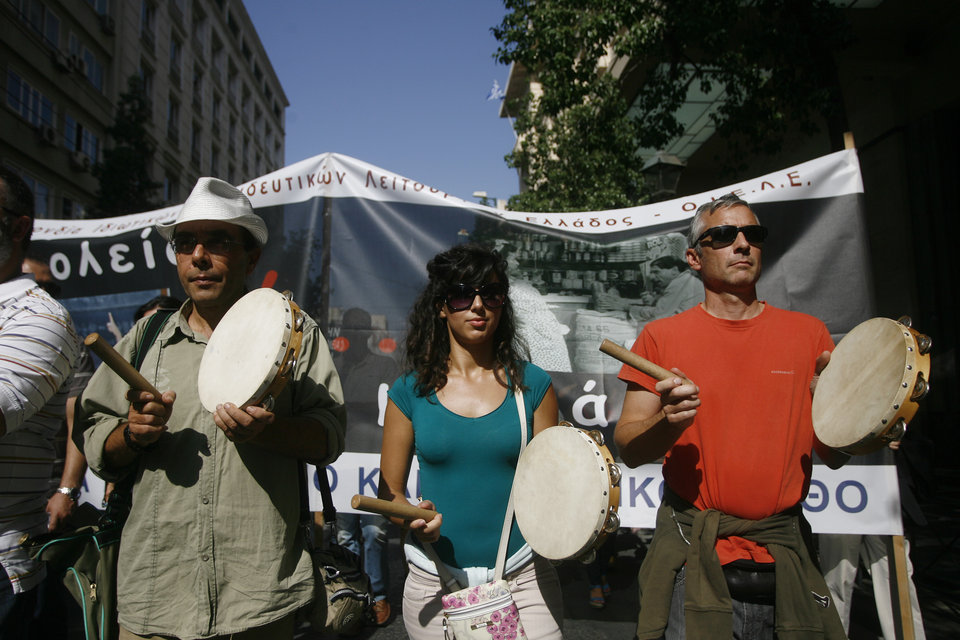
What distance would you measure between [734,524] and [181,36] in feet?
127

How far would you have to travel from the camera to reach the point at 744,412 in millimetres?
2070

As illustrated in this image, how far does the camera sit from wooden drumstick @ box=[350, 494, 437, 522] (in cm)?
167

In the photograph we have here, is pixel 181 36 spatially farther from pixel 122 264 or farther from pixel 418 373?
pixel 418 373

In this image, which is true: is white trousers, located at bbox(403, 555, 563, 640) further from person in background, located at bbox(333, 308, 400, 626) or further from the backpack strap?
person in background, located at bbox(333, 308, 400, 626)

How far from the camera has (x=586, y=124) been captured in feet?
30.9

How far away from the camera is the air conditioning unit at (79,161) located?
20844 millimetres

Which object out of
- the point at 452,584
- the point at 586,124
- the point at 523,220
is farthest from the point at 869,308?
the point at 586,124

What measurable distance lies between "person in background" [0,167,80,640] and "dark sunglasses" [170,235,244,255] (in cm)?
41

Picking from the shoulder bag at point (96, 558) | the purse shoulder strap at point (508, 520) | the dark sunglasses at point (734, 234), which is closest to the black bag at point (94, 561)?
the shoulder bag at point (96, 558)

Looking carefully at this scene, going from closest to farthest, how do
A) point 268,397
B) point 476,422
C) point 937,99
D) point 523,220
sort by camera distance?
1. point 268,397
2. point 476,422
3. point 523,220
4. point 937,99

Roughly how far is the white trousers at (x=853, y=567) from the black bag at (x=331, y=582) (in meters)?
2.77

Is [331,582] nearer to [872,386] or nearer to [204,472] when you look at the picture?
[204,472]

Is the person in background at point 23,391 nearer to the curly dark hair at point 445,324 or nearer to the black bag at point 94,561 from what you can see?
the black bag at point 94,561

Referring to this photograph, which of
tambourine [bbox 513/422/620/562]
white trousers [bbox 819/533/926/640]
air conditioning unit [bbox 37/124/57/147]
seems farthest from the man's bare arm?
air conditioning unit [bbox 37/124/57/147]
